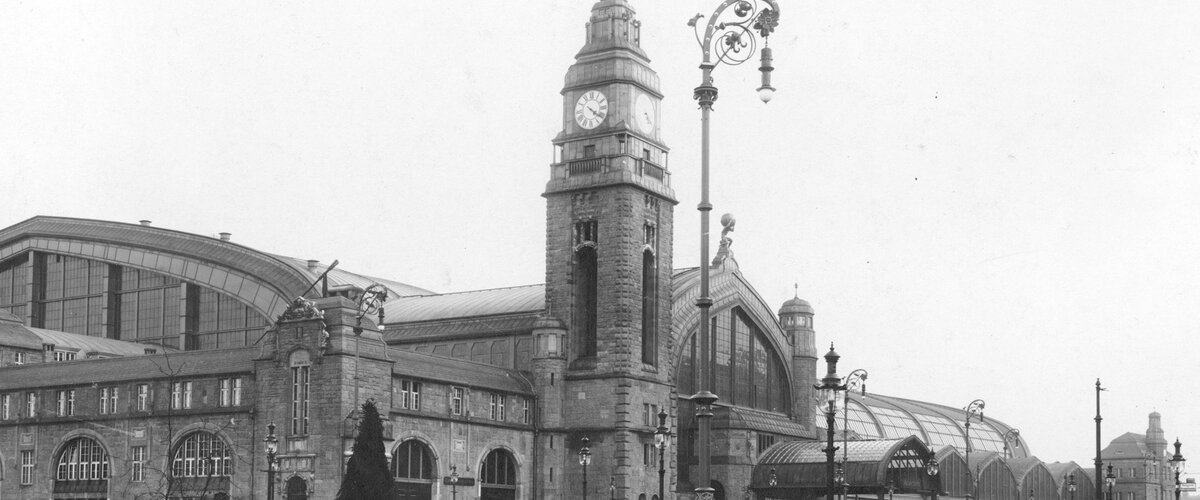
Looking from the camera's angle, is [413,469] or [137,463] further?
[137,463]

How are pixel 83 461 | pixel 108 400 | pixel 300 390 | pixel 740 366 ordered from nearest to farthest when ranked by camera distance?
pixel 300 390, pixel 108 400, pixel 83 461, pixel 740 366

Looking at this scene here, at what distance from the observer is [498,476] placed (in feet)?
281

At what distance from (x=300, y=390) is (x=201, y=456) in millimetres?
7148

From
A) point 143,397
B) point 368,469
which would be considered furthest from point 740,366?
point 368,469

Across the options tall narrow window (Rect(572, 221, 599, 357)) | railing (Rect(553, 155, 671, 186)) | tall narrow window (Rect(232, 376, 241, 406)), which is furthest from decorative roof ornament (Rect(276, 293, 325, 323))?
railing (Rect(553, 155, 671, 186))

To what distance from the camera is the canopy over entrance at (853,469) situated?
3822 inches

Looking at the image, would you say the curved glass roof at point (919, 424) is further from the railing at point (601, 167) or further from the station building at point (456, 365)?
the railing at point (601, 167)

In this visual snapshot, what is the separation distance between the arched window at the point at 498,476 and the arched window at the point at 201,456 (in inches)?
541

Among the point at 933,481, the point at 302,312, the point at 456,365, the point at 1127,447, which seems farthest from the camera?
the point at 1127,447

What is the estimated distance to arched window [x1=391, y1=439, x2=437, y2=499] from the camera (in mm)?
77500

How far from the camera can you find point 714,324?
10225 cm

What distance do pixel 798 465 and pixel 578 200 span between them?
24603mm

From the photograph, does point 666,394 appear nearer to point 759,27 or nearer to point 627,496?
point 627,496

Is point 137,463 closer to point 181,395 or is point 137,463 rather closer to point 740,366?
point 181,395
